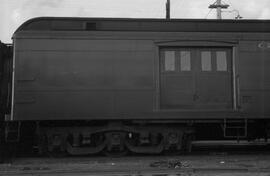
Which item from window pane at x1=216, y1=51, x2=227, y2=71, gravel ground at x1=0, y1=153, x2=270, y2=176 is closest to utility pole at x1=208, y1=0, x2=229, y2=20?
window pane at x1=216, y1=51, x2=227, y2=71

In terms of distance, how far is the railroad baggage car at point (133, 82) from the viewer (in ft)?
36.0

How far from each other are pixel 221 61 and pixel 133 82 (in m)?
2.27

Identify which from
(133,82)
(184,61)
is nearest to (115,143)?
(133,82)

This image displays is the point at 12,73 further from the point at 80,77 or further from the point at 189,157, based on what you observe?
the point at 189,157

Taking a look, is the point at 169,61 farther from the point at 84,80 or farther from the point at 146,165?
the point at 146,165

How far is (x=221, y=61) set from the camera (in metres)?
11.5

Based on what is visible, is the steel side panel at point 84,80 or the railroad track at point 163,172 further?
the steel side panel at point 84,80

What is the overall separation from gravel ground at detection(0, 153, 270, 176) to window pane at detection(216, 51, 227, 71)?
2.14 metres

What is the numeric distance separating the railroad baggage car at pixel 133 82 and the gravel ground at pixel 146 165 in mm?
533

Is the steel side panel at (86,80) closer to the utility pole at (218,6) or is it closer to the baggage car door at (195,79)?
the baggage car door at (195,79)

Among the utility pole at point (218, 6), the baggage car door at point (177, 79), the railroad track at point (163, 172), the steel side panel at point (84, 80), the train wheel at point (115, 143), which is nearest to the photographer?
the railroad track at point (163, 172)

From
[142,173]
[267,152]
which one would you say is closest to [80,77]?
[142,173]

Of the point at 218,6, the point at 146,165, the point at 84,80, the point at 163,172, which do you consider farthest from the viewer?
the point at 218,6

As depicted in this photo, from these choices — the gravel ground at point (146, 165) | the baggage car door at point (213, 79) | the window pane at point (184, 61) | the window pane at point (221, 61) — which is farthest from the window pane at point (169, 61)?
the gravel ground at point (146, 165)
